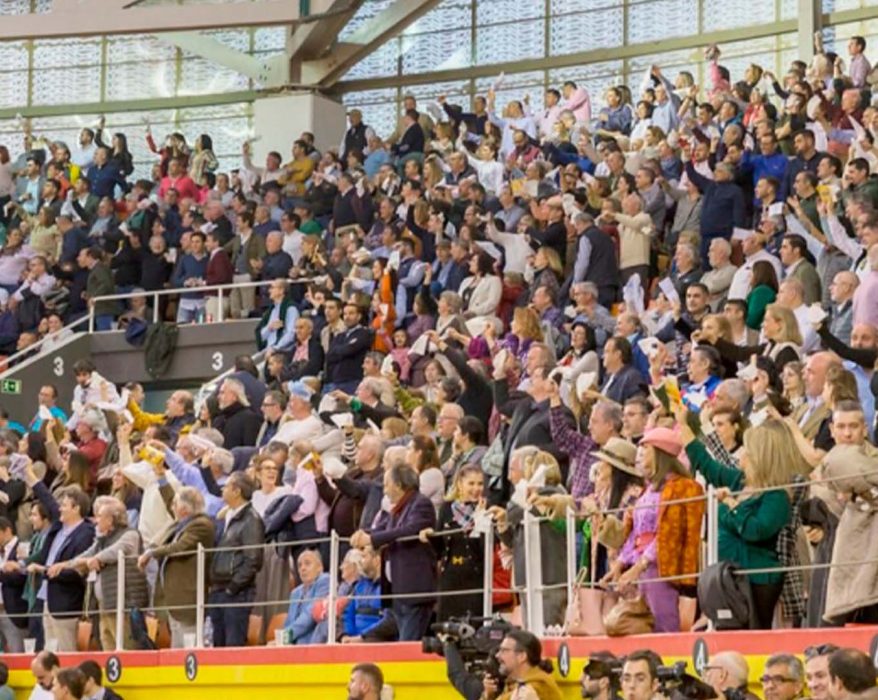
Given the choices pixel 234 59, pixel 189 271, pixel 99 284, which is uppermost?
pixel 234 59

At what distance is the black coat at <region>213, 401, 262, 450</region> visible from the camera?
1681cm

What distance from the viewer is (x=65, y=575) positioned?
14406mm

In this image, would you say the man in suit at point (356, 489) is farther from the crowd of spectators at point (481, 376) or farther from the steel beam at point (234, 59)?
the steel beam at point (234, 59)

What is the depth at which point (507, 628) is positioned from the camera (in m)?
10.5

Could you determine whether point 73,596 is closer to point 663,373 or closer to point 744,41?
point 663,373

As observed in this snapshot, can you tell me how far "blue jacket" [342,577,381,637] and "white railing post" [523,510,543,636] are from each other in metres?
1.42

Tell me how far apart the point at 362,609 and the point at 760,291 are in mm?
3911

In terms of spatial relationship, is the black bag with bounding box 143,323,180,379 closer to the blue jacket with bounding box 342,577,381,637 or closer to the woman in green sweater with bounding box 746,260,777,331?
the woman in green sweater with bounding box 746,260,777,331

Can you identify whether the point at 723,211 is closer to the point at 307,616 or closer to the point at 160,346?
the point at 307,616

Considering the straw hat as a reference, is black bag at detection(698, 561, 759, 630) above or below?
below

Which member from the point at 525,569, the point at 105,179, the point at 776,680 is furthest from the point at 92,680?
the point at 105,179

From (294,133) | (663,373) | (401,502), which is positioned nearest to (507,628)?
(401,502)

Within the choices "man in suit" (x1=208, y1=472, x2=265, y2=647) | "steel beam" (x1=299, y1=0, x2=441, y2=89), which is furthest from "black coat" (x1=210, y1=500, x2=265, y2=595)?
"steel beam" (x1=299, y1=0, x2=441, y2=89)

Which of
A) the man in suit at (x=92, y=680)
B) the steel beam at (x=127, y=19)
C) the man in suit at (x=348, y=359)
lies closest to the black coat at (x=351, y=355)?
the man in suit at (x=348, y=359)
